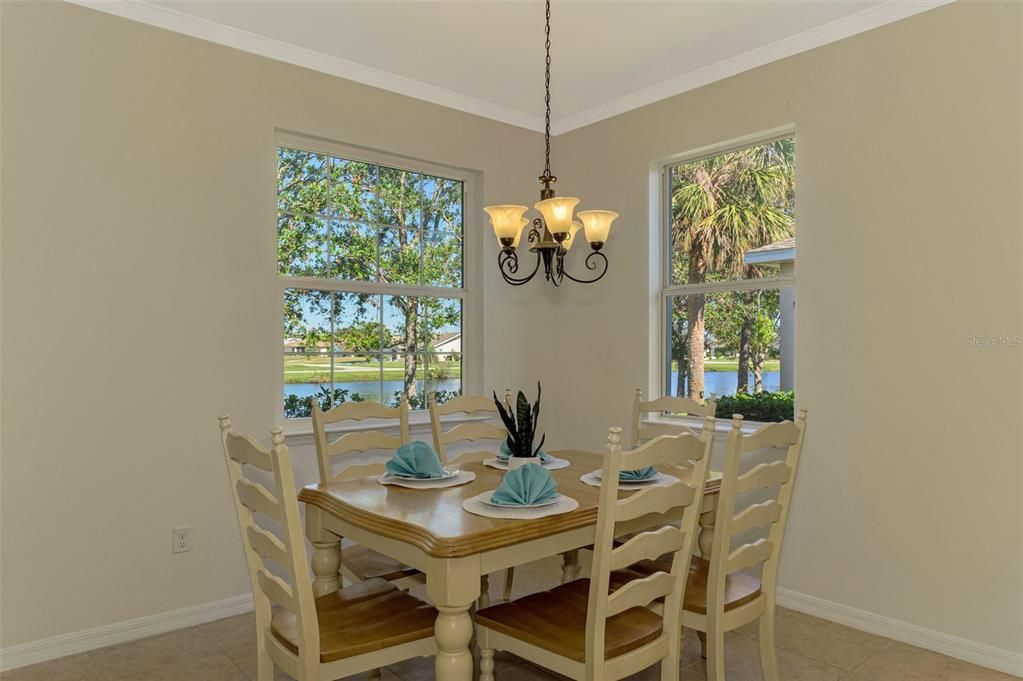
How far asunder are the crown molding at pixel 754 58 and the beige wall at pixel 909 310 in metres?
0.05

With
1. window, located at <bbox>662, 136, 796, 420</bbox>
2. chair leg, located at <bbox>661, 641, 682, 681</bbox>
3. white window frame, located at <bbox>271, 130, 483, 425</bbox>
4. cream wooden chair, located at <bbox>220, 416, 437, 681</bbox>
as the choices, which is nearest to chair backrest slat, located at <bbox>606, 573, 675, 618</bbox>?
chair leg, located at <bbox>661, 641, 682, 681</bbox>

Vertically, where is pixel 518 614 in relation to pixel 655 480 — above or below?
below

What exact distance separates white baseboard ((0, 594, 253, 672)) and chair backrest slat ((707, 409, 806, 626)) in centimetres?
225

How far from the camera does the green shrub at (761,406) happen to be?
343 centimetres

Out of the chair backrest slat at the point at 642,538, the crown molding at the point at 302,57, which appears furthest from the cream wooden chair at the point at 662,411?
the crown molding at the point at 302,57

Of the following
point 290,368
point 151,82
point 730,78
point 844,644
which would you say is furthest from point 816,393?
point 151,82

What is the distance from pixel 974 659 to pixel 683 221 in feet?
8.07

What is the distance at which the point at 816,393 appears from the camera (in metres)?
3.19

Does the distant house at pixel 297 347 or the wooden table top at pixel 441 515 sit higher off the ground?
the distant house at pixel 297 347

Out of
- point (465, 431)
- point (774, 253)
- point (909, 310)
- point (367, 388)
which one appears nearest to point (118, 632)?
point (367, 388)

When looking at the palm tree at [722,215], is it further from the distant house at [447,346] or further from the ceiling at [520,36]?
the distant house at [447,346]

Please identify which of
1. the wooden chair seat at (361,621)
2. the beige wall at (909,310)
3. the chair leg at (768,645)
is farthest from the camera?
the beige wall at (909,310)

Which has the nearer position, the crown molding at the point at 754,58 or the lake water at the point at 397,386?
the crown molding at the point at 754,58

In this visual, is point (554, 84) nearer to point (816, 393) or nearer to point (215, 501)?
point (816, 393)
